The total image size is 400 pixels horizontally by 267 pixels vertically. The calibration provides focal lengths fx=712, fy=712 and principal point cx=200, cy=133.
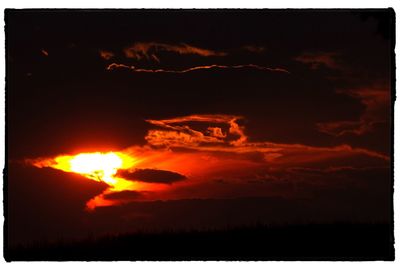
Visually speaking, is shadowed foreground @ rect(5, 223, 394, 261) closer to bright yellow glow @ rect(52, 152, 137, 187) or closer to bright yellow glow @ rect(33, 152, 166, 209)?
bright yellow glow @ rect(33, 152, 166, 209)

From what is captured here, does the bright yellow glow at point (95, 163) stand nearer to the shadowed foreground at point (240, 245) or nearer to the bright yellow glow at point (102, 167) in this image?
the bright yellow glow at point (102, 167)

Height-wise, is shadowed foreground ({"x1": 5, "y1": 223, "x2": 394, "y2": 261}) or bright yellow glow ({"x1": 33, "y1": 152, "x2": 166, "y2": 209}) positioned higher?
bright yellow glow ({"x1": 33, "y1": 152, "x2": 166, "y2": 209})

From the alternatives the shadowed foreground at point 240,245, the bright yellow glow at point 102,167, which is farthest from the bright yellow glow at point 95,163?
the shadowed foreground at point 240,245

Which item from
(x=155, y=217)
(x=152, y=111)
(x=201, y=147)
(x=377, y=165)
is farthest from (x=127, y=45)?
(x=377, y=165)

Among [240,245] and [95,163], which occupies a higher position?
[95,163]

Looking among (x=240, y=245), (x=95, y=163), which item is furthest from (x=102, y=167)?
(x=240, y=245)

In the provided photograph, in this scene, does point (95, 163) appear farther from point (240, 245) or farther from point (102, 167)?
point (240, 245)

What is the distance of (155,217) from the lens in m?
3.72

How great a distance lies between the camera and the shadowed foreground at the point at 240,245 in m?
3.72

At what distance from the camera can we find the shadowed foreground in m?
3.72

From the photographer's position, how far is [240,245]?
147 inches

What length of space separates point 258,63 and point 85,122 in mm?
954

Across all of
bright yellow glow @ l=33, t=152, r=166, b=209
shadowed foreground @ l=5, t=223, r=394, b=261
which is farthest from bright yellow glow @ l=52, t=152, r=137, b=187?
shadowed foreground @ l=5, t=223, r=394, b=261

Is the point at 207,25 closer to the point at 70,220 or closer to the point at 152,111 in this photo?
the point at 152,111
